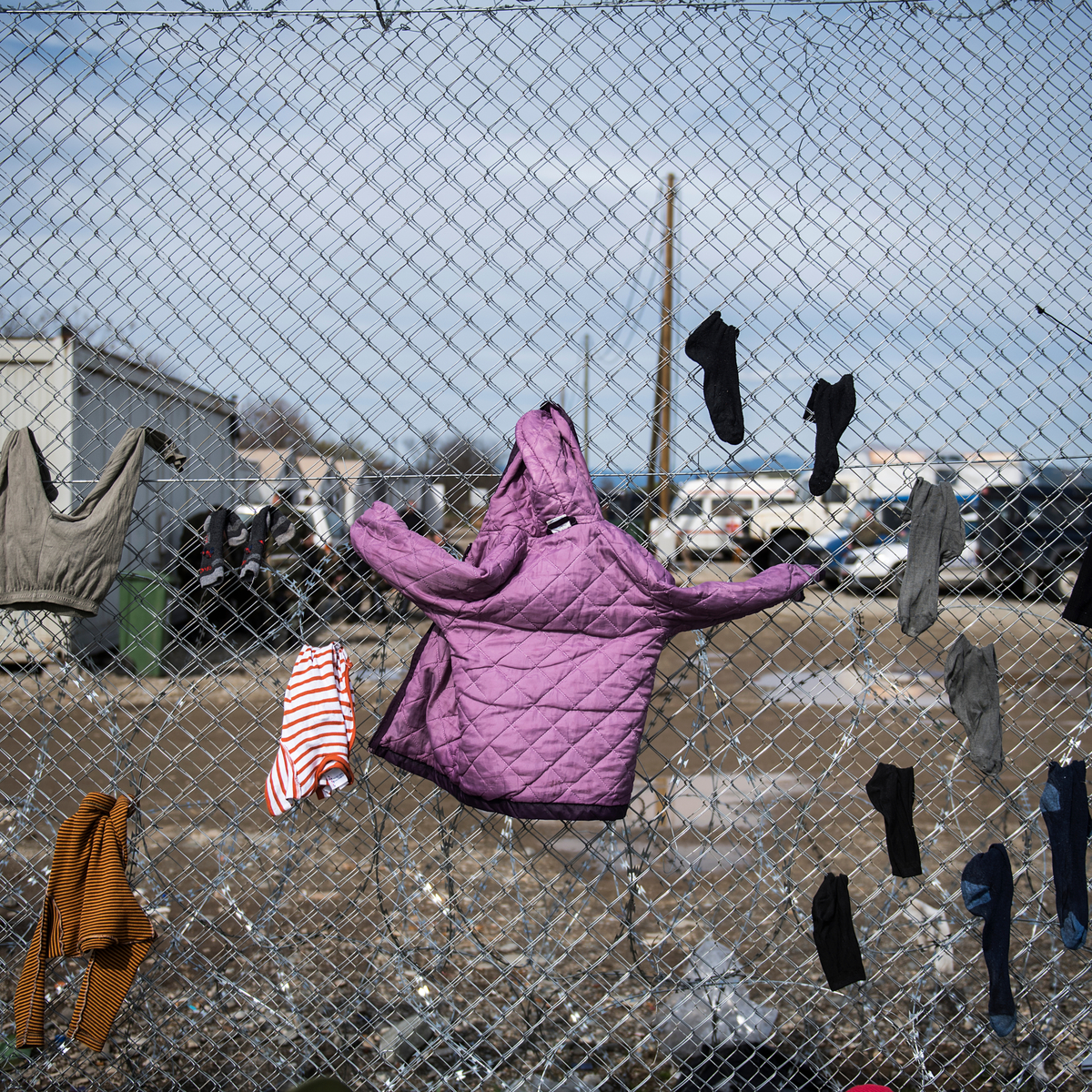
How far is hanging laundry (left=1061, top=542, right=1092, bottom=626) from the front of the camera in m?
2.56

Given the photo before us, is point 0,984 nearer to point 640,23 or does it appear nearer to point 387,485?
point 387,485

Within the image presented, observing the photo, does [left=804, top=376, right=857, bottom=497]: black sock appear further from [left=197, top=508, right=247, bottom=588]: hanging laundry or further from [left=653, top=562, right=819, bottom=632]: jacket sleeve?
[left=197, top=508, right=247, bottom=588]: hanging laundry

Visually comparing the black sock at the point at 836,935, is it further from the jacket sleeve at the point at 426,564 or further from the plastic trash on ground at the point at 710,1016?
the jacket sleeve at the point at 426,564

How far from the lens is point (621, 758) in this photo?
2135mm

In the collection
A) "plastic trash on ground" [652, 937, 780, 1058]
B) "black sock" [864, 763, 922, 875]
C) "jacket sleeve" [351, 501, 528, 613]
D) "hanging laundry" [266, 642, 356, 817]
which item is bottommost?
"plastic trash on ground" [652, 937, 780, 1058]

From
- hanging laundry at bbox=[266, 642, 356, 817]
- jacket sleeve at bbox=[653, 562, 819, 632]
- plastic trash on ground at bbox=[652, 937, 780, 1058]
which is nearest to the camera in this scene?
jacket sleeve at bbox=[653, 562, 819, 632]

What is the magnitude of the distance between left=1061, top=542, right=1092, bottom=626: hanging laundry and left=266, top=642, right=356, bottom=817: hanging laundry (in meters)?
2.10

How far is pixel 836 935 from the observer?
2406 millimetres

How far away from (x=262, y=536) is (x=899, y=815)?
1.97m

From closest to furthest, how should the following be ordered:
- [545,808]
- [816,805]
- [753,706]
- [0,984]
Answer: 1. [545,808]
2. [0,984]
3. [816,805]
4. [753,706]

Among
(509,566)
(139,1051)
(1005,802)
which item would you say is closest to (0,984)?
(139,1051)

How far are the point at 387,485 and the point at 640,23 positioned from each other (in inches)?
59.0

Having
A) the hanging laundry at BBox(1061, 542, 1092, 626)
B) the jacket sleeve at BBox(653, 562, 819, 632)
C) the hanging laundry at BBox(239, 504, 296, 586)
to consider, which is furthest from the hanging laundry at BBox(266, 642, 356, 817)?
the hanging laundry at BBox(1061, 542, 1092, 626)

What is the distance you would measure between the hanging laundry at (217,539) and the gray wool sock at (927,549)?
1.88 m
